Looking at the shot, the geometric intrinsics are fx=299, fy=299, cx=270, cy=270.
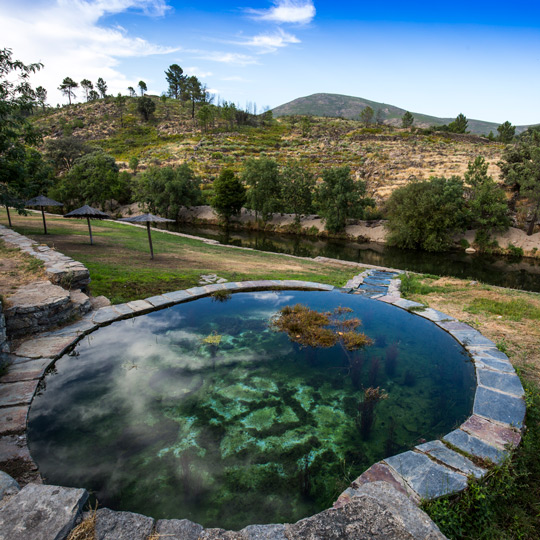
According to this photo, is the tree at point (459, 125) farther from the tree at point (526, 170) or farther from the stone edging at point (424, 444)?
the stone edging at point (424, 444)

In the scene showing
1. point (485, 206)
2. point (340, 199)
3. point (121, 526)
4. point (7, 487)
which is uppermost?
point (340, 199)

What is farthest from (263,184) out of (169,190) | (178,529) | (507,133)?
(507,133)

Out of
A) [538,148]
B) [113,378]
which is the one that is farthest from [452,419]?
[538,148]

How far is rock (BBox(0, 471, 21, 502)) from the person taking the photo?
8.37 feet

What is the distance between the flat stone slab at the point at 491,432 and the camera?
11.9 feet

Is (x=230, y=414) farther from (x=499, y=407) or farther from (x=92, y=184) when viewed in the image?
(x=92, y=184)

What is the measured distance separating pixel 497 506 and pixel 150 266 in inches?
454

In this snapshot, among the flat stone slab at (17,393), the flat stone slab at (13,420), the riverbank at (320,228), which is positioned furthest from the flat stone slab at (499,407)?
the riverbank at (320,228)

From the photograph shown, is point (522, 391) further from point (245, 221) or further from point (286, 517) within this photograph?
point (245, 221)

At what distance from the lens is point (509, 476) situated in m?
3.15

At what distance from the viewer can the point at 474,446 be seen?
141 inches

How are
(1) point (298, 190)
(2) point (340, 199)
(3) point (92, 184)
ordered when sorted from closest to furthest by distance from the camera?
(2) point (340, 199), (1) point (298, 190), (3) point (92, 184)

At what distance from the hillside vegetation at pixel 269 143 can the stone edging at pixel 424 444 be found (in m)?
31.8

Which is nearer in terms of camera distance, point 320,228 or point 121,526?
point 121,526
